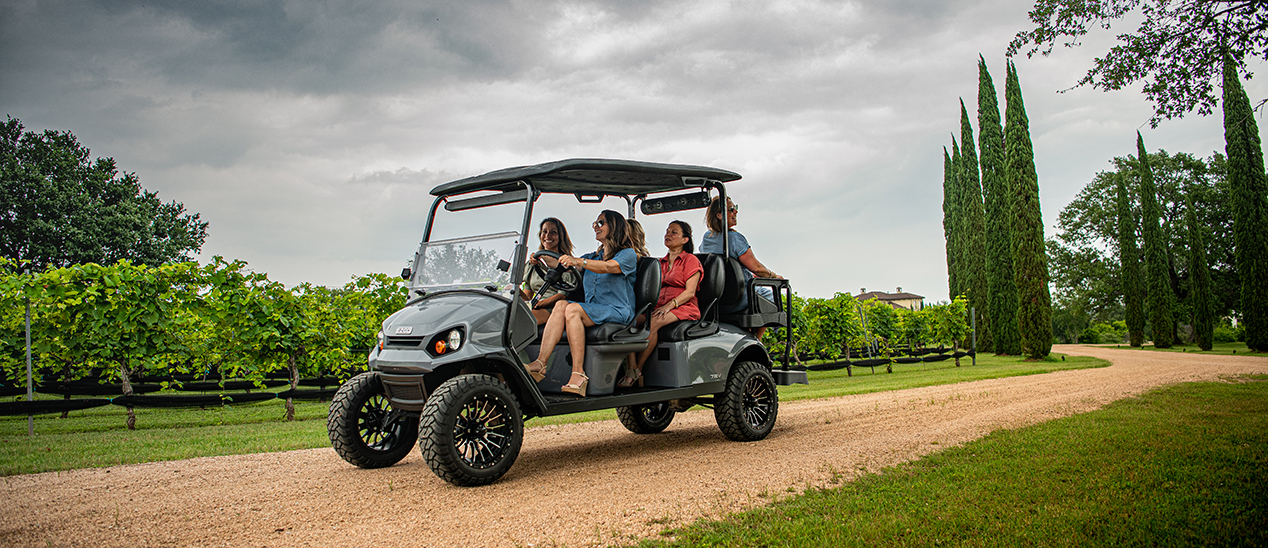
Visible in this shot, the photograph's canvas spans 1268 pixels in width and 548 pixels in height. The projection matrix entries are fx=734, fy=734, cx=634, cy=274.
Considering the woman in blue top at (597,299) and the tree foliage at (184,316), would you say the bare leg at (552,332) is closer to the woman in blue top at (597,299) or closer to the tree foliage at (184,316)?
the woman in blue top at (597,299)

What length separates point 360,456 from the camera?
5.99m

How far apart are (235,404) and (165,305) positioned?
4279mm

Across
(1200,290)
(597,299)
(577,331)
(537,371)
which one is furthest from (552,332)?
(1200,290)

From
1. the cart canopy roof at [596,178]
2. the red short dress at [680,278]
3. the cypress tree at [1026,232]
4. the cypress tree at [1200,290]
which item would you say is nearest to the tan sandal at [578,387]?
the red short dress at [680,278]

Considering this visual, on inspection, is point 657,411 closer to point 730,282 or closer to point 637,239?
point 730,282

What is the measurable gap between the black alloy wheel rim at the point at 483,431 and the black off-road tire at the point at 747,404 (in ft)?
8.25

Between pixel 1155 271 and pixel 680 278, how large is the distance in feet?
133

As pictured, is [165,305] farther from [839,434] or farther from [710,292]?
[839,434]

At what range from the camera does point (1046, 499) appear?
460cm

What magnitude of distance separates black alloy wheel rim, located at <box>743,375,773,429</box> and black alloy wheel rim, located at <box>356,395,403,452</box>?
3.41m

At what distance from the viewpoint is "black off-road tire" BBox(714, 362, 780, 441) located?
23.9 ft

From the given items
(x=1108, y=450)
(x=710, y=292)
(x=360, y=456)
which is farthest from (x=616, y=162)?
(x=1108, y=450)

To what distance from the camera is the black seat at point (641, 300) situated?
6461 millimetres

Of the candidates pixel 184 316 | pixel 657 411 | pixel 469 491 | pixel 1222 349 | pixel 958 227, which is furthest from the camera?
pixel 958 227
